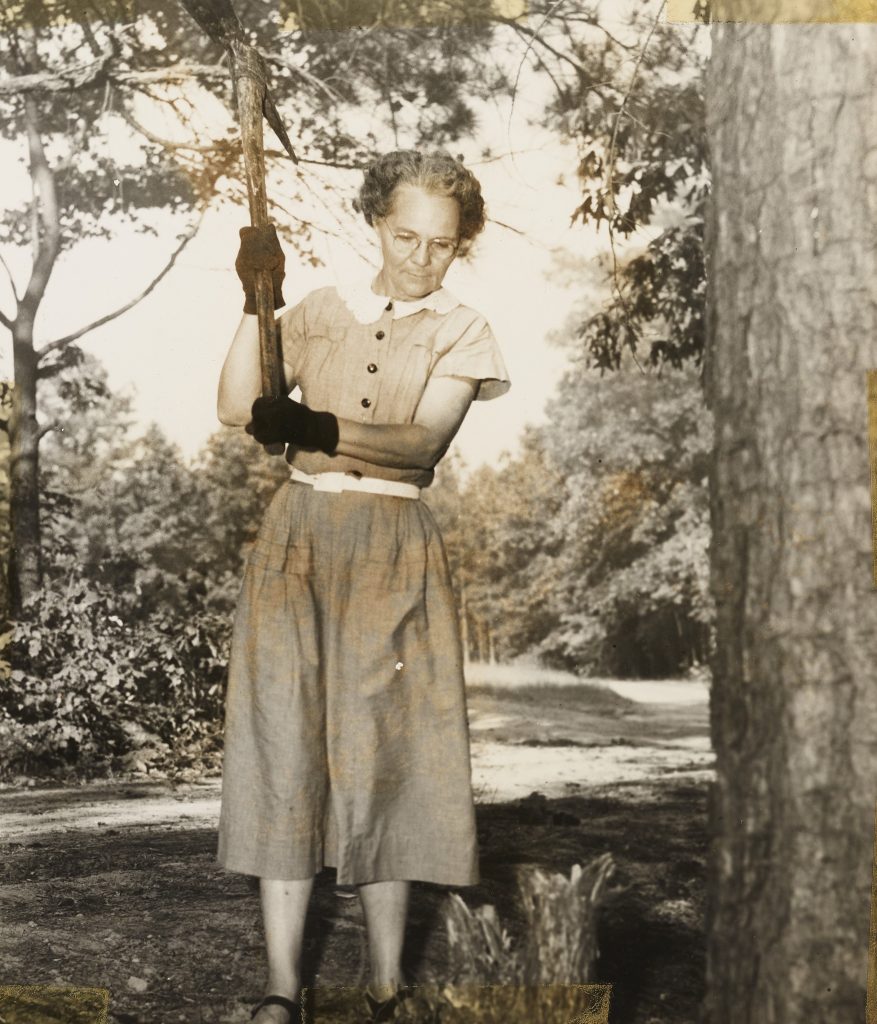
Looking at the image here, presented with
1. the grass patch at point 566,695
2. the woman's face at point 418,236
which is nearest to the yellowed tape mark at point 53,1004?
the grass patch at point 566,695

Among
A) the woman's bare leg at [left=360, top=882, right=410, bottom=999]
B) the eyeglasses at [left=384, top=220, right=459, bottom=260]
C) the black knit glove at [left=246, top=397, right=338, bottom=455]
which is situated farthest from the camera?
the eyeglasses at [left=384, top=220, right=459, bottom=260]

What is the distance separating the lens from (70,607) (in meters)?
3.07

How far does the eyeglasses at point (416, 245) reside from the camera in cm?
296

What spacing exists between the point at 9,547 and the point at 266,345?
37.9 inches

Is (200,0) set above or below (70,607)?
above

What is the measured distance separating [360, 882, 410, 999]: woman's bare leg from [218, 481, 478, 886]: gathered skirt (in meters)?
0.04

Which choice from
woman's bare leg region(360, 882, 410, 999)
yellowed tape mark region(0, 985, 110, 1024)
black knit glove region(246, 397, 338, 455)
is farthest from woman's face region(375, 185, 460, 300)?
yellowed tape mark region(0, 985, 110, 1024)

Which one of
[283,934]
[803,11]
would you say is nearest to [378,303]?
[803,11]

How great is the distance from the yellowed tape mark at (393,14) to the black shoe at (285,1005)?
2568 mm

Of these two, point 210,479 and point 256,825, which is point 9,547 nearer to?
point 210,479

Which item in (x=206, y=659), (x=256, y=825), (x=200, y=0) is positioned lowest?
(x=256, y=825)

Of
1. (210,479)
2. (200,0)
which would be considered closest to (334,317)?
(210,479)

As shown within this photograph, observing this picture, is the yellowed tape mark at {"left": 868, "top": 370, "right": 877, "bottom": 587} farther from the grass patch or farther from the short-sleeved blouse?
the short-sleeved blouse

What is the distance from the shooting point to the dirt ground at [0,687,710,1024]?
290cm
